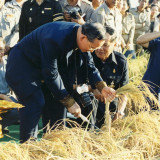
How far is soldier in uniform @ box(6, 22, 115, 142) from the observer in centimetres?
376

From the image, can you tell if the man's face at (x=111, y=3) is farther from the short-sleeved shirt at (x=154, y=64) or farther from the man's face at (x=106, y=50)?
the man's face at (x=106, y=50)

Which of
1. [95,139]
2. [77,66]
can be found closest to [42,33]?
[77,66]

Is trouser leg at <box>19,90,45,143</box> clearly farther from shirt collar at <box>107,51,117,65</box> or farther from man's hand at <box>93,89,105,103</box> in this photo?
shirt collar at <box>107,51,117,65</box>

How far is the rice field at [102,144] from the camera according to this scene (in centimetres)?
305

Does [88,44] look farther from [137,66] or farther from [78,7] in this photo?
[137,66]

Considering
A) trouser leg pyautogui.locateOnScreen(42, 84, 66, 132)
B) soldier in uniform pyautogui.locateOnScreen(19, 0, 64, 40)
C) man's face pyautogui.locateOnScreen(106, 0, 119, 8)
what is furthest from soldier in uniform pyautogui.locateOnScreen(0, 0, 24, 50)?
trouser leg pyautogui.locateOnScreen(42, 84, 66, 132)

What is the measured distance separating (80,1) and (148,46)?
148 centimetres

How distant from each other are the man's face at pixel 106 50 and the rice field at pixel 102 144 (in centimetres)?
53

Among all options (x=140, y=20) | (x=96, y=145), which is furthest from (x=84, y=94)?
(x=140, y=20)

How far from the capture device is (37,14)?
572 centimetres

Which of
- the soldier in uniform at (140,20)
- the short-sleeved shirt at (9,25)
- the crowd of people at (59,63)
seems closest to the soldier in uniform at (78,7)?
the crowd of people at (59,63)

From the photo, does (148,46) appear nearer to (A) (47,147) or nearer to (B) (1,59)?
(B) (1,59)

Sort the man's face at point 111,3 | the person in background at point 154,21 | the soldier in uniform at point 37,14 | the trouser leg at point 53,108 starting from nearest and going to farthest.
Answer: the trouser leg at point 53,108 < the soldier in uniform at point 37,14 < the man's face at point 111,3 < the person in background at point 154,21

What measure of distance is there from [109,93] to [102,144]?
32.7 inches
